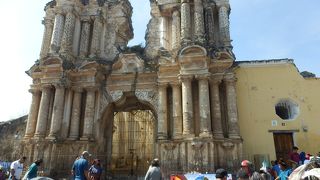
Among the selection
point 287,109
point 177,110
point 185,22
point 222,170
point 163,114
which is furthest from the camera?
point 185,22

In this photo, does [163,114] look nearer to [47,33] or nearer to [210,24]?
[210,24]

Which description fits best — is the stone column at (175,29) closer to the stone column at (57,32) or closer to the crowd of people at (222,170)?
the stone column at (57,32)

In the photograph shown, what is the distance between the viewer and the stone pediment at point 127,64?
1390cm

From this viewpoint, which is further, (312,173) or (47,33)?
(47,33)

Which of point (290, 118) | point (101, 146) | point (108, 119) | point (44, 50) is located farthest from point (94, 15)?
point (290, 118)

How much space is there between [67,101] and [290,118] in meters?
9.48

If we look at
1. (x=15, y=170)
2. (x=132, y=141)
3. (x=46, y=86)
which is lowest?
(x=15, y=170)

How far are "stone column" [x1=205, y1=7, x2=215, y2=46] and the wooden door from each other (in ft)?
15.6

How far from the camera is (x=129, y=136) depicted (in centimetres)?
1617

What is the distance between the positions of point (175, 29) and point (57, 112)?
6444 millimetres

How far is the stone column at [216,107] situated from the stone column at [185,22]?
7.14 ft

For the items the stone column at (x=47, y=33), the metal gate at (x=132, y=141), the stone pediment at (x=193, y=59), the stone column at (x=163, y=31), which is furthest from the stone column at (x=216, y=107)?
the stone column at (x=47, y=33)

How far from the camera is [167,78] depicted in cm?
1297

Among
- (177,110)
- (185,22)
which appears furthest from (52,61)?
(185,22)
